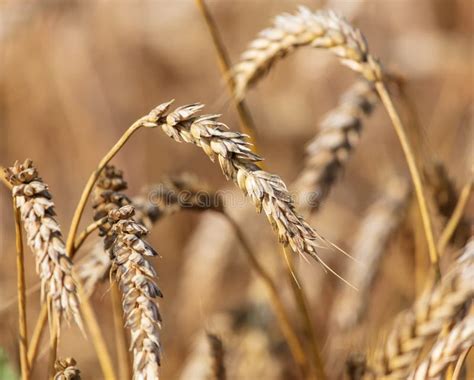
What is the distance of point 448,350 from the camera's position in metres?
1.05

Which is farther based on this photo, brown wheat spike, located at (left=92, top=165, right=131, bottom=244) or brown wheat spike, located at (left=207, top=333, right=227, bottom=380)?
brown wheat spike, located at (left=207, top=333, right=227, bottom=380)

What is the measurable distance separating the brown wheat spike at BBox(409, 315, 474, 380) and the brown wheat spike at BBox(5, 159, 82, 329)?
0.56m

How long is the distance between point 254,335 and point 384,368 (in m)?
0.99

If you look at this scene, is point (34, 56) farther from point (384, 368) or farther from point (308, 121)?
point (384, 368)

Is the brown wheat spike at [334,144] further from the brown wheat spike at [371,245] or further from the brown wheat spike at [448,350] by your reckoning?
the brown wheat spike at [448,350]

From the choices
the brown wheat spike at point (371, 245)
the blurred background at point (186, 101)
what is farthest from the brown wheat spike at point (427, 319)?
the blurred background at point (186, 101)

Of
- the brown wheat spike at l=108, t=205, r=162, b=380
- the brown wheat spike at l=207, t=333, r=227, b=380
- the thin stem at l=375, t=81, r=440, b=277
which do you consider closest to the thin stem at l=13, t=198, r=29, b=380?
the brown wheat spike at l=108, t=205, r=162, b=380

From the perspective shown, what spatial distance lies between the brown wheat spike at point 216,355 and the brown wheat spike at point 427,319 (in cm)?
31

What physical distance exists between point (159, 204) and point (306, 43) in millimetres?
463

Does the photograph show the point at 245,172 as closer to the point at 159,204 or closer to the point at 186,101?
the point at 159,204

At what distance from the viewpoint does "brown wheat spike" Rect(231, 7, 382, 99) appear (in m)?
1.38

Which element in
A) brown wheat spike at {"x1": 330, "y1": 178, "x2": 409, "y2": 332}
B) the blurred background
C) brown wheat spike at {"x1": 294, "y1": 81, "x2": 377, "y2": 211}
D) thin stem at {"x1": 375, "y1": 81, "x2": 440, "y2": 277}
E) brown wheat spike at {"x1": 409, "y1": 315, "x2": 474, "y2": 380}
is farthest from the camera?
the blurred background

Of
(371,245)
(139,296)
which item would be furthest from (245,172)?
(371,245)

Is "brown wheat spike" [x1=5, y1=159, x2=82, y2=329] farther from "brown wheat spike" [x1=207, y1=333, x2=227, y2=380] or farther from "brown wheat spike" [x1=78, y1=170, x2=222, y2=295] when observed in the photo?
"brown wheat spike" [x1=207, y1=333, x2=227, y2=380]
